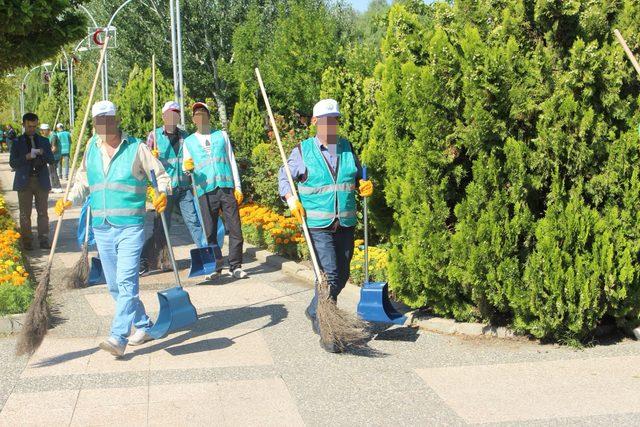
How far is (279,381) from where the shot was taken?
5570mm

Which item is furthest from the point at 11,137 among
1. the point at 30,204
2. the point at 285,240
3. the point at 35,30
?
the point at 285,240

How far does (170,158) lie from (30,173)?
3.33 meters

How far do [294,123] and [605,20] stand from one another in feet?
33.9

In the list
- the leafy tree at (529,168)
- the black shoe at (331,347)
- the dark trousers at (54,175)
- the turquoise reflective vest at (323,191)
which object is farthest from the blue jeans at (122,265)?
the dark trousers at (54,175)

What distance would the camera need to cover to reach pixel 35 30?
10.5 meters

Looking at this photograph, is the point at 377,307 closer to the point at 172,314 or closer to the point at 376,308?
the point at 376,308

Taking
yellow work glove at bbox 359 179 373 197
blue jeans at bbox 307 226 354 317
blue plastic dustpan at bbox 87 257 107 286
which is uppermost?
yellow work glove at bbox 359 179 373 197

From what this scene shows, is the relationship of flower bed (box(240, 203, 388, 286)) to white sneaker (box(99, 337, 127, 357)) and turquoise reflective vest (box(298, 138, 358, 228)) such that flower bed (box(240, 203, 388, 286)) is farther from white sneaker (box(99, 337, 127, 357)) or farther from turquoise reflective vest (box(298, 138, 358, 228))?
white sneaker (box(99, 337, 127, 357))

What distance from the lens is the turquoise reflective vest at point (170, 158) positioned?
9422 mm

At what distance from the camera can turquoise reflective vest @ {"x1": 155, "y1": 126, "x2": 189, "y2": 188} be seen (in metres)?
9.42

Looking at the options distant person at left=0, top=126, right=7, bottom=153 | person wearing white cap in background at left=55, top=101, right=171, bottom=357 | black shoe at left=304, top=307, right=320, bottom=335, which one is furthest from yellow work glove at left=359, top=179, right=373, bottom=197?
distant person at left=0, top=126, right=7, bottom=153

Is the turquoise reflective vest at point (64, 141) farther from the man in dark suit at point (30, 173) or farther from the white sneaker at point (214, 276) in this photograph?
the white sneaker at point (214, 276)

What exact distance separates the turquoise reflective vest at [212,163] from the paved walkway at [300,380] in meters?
2.18

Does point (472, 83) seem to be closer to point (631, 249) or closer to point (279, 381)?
point (631, 249)
